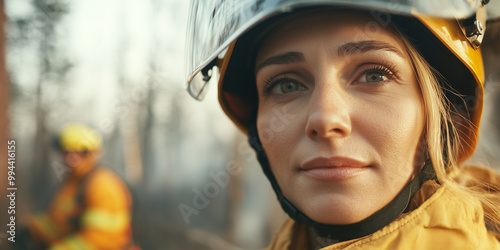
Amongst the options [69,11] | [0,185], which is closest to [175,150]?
[69,11]

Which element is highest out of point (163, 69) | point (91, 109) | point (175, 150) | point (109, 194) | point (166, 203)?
point (163, 69)

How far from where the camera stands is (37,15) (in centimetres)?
979

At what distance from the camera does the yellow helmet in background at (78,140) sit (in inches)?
175

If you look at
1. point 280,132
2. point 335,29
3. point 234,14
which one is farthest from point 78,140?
point 335,29

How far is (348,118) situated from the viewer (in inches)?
43.9

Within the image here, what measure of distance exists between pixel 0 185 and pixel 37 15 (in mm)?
6712

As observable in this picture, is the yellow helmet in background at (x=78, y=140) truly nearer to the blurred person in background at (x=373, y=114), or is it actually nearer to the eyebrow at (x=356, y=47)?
the blurred person in background at (x=373, y=114)

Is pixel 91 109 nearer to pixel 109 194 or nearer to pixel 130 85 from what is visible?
pixel 130 85

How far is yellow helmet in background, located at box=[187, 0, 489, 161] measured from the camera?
1.14 metres

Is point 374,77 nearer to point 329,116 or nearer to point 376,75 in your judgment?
point 376,75

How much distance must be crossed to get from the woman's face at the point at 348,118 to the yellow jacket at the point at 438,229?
9cm

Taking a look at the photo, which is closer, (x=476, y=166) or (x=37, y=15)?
(x=476, y=166)

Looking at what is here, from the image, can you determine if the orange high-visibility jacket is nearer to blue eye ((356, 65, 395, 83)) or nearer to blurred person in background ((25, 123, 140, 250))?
blurred person in background ((25, 123, 140, 250))

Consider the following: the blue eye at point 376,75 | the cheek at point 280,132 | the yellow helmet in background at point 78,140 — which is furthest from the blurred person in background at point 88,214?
the blue eye at point 376,75
